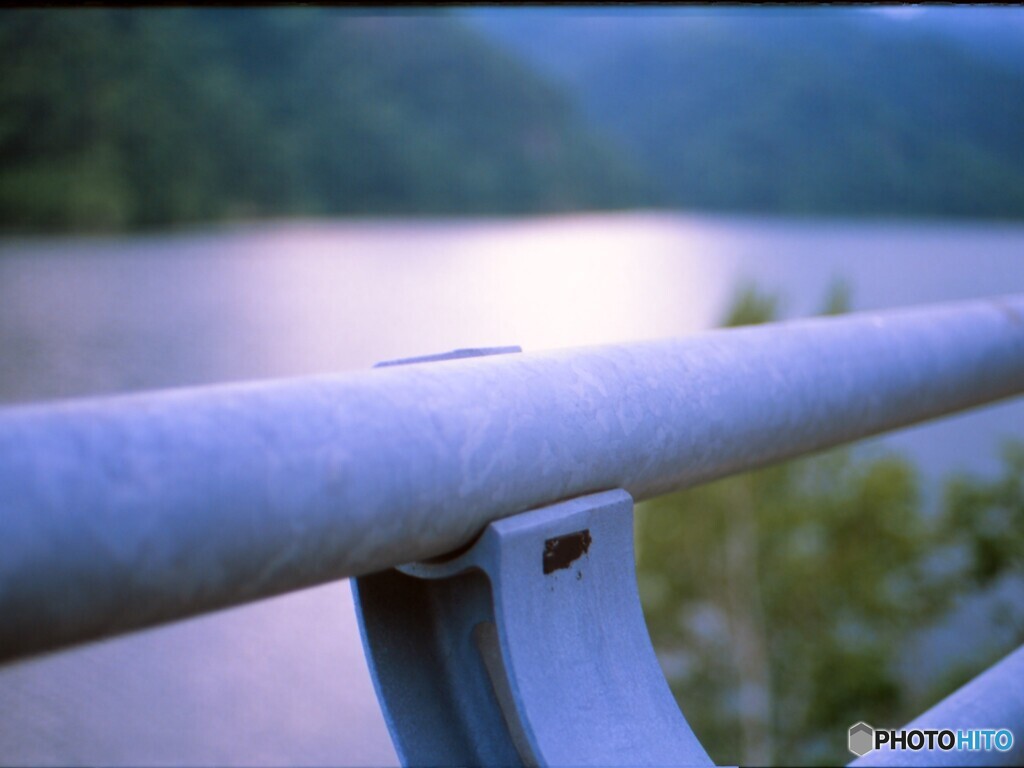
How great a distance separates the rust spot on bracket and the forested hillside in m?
32.6

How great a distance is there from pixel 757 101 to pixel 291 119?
725 inches

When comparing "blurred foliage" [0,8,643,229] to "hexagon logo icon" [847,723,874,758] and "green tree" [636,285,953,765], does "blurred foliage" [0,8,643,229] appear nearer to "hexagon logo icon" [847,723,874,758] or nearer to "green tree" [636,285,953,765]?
"green tree" [636,285,953,765]

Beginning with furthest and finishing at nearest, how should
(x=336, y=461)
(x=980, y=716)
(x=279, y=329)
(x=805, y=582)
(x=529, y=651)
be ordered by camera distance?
(x=805, y=582), (x=279, y=329), (x=980, y=716), (x=529, y=651), (x=336, y=461)

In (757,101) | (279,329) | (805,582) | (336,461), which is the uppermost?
(336,461)

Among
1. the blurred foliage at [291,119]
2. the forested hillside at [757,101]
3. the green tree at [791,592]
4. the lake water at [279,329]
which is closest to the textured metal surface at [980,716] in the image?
the lake water at [279,329]

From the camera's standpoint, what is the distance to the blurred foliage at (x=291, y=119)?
639 inches

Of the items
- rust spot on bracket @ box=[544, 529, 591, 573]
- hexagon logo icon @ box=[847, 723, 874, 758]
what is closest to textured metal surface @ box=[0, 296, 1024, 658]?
rust spot on bracket @ box=[544, 529, 591, 573]

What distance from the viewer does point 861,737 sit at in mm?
1239

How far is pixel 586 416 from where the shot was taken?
1.80ft

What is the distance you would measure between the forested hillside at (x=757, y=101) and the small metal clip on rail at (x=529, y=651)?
Result: 32.6 metres

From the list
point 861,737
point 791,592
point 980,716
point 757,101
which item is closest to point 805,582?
point 791,592

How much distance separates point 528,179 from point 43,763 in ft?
118

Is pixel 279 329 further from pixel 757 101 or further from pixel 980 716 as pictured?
pixel 757 101

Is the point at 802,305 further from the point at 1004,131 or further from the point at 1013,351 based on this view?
the point at 1013,351
